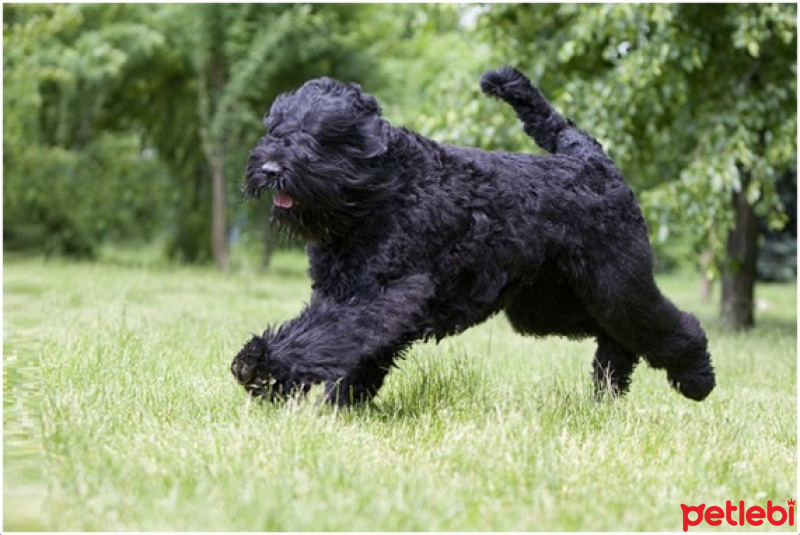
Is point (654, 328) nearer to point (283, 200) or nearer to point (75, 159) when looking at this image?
point (283, 200)

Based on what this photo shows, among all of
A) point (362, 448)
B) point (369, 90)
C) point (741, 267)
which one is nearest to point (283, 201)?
point (362, 448)

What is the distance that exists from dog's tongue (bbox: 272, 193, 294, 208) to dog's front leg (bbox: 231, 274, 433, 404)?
392 millimetres

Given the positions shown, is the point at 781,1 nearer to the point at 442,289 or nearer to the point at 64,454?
the point at 442,289

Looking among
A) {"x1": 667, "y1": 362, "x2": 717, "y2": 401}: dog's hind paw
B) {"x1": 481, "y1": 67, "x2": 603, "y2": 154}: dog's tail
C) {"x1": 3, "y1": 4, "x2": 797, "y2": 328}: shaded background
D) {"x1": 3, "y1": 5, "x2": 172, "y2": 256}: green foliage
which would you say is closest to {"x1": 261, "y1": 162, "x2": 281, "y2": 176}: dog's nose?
{"x1": 481, "y1": 67, "x2": 603, "y2": 154}: dog's tail

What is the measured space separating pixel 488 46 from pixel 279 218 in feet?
23.4

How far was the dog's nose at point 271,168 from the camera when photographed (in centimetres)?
337

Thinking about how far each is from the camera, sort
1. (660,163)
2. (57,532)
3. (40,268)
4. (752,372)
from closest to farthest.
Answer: (57,532), (752,372), (660,163), (40,268)

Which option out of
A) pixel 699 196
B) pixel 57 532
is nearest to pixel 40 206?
pixel 699 196

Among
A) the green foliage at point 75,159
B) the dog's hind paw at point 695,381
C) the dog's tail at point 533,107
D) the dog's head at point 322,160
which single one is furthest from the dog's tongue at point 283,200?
the green foliage at point 75,159

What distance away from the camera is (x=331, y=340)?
338cm

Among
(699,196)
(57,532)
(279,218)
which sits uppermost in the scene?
(699,196)

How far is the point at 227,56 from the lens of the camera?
48.7ft

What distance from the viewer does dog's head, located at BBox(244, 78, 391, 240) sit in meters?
3.40

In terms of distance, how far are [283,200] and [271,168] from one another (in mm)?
124
